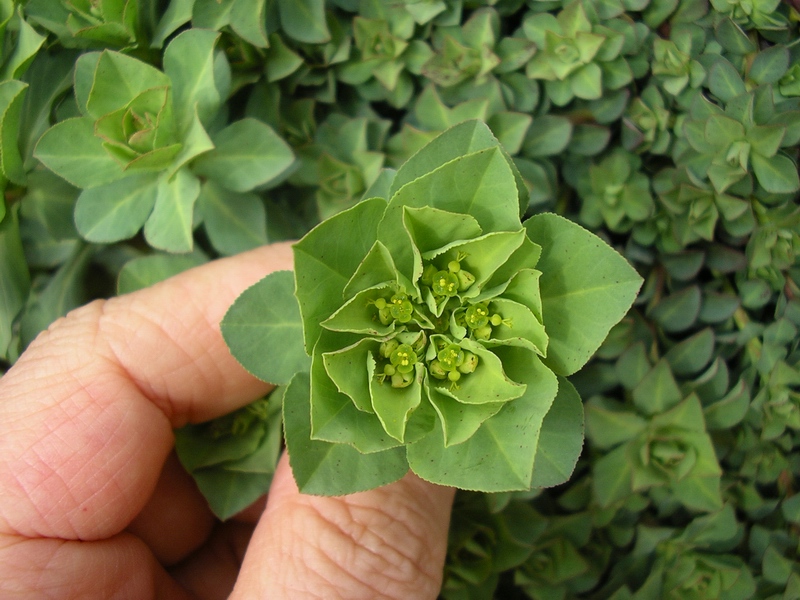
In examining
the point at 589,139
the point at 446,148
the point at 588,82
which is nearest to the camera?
the point at 446,148

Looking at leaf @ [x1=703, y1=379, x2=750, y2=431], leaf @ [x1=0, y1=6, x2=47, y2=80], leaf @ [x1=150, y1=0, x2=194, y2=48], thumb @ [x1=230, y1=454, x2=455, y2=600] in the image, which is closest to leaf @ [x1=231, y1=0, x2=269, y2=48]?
leaf @ [x1=150, y1=0, x2=194, y2=48]

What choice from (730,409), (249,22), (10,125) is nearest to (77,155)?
(10,125)

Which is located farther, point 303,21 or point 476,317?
point 303,21

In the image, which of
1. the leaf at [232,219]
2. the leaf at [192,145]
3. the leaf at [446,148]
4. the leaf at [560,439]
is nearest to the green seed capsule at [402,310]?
the leaf at [446,148]

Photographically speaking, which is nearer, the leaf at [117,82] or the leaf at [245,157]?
the leaf at [117,82]

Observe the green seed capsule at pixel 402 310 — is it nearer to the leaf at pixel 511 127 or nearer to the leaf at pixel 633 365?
the leaf at pixel 511 127

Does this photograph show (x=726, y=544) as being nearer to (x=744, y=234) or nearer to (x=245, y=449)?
(x=744, y=234)

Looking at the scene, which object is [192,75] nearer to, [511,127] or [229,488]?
[511,127]

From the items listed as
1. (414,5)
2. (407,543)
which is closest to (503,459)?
(407,543)

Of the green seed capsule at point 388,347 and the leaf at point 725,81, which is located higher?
the leaf at point 725,81
